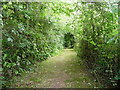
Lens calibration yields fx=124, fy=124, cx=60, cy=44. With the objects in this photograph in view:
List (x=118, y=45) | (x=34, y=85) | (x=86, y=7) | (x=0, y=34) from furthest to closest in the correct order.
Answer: (x=86, y=7)
(x=34, y=85)
(x=0, y=34)
(x=118, y=45)

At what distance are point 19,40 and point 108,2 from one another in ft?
8.68

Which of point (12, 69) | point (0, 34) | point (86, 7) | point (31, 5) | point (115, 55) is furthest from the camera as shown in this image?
point (31, 5)

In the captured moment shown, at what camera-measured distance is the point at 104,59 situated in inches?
115

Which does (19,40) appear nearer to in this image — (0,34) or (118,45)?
(0,34)

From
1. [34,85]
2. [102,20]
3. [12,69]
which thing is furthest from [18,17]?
[102,20]

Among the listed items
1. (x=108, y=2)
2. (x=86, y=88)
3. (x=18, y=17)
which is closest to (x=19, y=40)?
(x=18, y=17)

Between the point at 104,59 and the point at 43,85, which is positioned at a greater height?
the point at 104,59

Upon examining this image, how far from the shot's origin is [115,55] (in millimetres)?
2605

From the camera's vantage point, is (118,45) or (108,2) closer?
(118,45)

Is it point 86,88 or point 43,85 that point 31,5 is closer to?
point 43,85

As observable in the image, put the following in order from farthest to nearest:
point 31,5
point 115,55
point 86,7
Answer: point 31,5 < point 86,7 < point 115,55

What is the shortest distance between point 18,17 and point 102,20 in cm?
257

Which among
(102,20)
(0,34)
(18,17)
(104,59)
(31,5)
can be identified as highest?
(31,5)

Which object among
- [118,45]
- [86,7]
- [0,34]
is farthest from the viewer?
[86,7]
